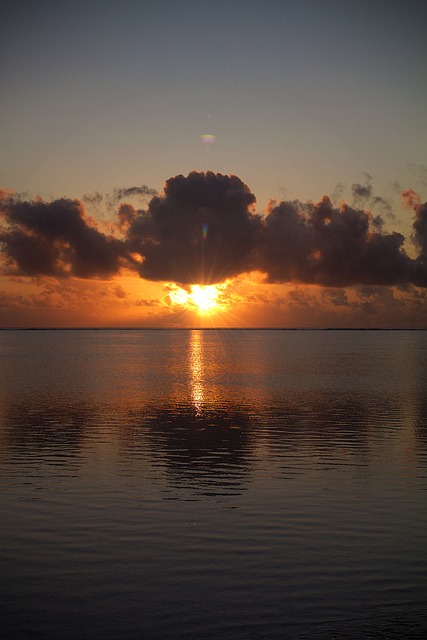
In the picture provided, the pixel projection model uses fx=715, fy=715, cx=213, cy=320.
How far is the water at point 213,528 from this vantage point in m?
15.1

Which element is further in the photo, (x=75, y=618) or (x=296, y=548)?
(x=296, y=548)

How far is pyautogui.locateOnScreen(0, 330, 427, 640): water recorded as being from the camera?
49.4ft

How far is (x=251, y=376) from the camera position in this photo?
9844 centimetres

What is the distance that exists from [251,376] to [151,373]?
680 inches

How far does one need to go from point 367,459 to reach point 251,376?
212 feet

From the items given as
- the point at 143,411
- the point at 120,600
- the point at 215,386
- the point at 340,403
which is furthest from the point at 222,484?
the point at 215,386

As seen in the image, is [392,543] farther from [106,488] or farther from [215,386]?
[215,386]

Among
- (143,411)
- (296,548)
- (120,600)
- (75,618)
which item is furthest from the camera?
(143,411)

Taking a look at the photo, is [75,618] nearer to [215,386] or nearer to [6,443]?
[6,443]

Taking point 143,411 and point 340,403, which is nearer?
point 143,411

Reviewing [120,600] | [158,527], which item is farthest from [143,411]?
[120,600]

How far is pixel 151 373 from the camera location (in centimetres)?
10769

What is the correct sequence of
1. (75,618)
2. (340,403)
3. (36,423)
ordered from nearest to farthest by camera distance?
1. (75,618)
2. (36,423)
3. (340,403)

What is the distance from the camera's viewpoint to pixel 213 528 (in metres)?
21.6
